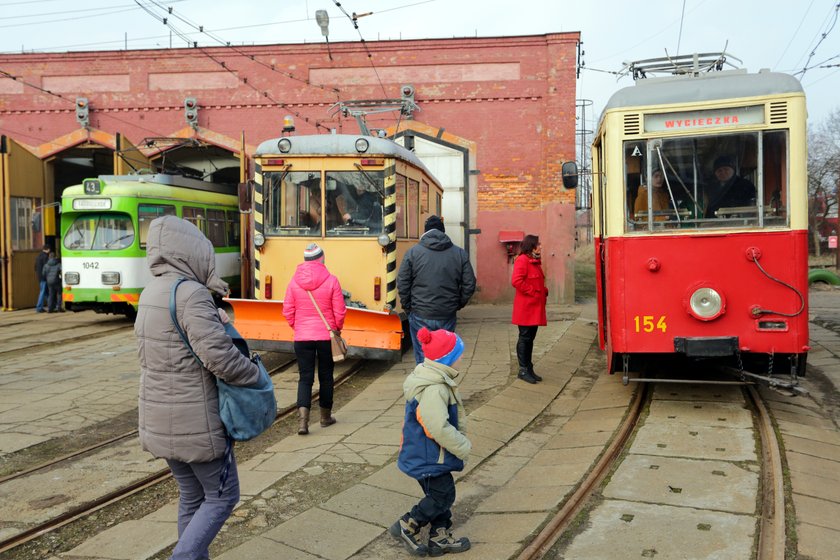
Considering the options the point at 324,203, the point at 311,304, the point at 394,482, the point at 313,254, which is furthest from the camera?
the point at 324,203

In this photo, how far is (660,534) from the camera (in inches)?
175

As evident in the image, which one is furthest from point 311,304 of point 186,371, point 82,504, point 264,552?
point 186,371

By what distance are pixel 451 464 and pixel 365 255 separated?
20.6ft

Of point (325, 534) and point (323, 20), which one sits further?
point (323, 20)

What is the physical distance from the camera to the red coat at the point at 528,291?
8656 millimetres

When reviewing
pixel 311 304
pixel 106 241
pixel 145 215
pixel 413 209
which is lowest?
pixel 311 304

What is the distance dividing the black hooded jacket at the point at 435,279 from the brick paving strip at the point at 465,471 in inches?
43.2

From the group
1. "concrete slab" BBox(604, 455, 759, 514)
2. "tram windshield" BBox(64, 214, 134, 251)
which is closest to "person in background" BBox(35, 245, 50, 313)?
"tram windshield" BBox(64, 214, 134, 251)

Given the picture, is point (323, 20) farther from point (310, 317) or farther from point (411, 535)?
point (411, 535)

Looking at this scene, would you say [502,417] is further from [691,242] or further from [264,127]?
[264,127]

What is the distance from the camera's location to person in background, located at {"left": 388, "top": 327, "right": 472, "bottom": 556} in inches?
157

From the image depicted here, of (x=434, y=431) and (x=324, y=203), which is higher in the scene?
(x=324, y=203)

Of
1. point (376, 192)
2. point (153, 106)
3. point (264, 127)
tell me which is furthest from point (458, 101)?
point (376, 192)

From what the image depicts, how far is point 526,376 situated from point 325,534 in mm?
4798
